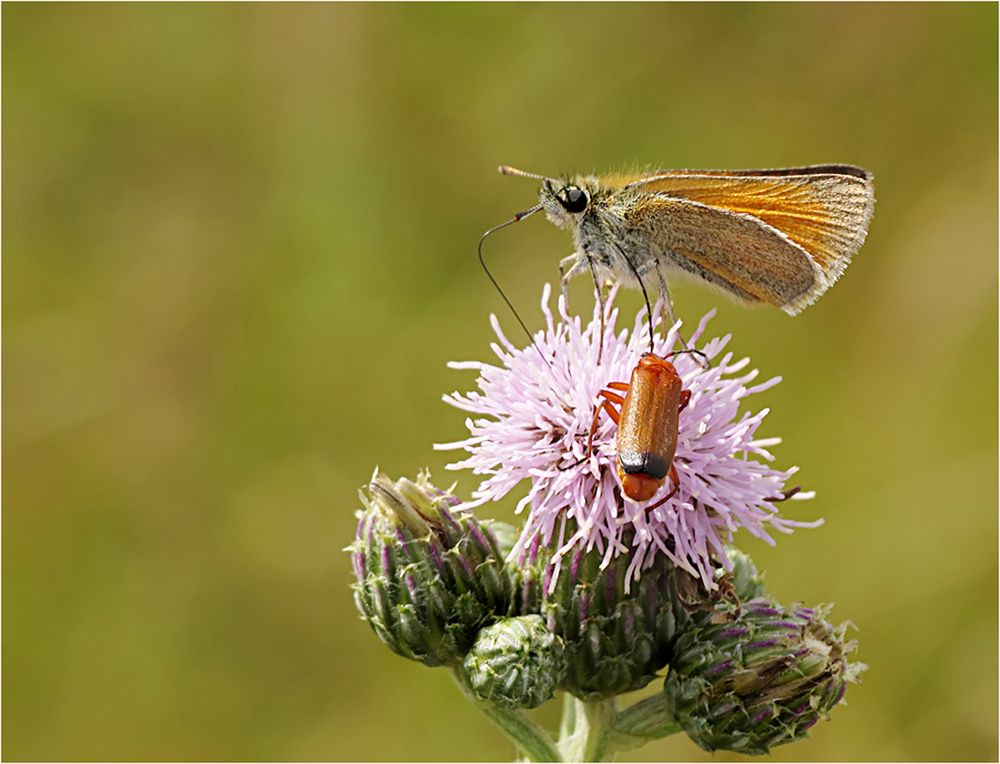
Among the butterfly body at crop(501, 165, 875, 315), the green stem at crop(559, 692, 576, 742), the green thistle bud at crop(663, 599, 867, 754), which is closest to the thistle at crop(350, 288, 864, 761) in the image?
the green thistle bud at crop(663, 599, 867, 754)

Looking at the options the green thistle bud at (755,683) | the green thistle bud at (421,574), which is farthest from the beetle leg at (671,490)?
the green thistle bud at (421,574)

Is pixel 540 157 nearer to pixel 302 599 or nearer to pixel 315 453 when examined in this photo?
pixel 315 453

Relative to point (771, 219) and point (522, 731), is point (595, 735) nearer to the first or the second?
point (522, 731)

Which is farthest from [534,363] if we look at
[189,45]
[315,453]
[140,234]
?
[189,45]

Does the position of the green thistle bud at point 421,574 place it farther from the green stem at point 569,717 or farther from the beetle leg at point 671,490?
the beetle leg at point 671,490

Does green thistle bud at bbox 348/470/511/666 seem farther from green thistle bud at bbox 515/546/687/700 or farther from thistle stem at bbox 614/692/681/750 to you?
thistle stem at bbox 614/692/681/750

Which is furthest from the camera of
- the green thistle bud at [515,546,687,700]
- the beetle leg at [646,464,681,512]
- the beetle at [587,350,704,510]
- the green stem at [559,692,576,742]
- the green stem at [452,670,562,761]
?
the green stem at [559,692,576,742]
